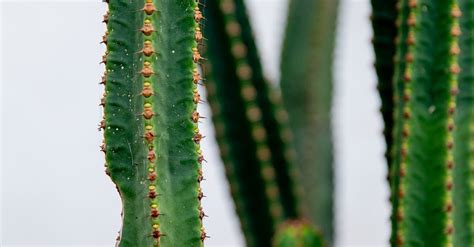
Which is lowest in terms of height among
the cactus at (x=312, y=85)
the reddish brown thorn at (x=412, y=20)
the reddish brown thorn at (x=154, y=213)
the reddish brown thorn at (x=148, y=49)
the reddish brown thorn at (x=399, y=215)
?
the reddish brown thorn at (x=154, y=213)

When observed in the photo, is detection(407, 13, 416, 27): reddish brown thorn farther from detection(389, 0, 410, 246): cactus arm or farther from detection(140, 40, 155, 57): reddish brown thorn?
detection(140, 40, 155, 57): reddish brown thorn

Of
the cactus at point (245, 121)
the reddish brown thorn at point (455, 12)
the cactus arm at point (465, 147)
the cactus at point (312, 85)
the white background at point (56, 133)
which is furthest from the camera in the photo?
the white background at point (56, 133)

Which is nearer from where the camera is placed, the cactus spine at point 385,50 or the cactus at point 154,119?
the cactus at point 154,119

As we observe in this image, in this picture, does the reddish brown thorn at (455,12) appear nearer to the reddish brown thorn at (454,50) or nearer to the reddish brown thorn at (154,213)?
the reddish brown thorn at (454,50)

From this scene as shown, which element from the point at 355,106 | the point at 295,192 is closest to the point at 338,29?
the point at 295,192

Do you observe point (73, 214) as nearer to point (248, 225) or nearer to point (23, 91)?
point (23, 91)

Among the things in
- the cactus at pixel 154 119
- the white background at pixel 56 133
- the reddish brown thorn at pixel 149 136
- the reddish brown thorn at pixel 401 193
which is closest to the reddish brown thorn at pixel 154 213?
the cactus at pixel 154 119

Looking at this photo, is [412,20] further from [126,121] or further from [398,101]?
[126,121]

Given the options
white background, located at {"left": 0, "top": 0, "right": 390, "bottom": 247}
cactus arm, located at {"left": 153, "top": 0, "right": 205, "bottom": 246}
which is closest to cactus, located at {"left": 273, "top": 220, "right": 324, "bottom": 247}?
cactus arm, located at {"left": 153, "top": 0, "right": 205, "bottom": 246}
